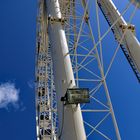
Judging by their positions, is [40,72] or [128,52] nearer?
[128,52]

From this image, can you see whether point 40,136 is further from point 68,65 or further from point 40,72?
point 68,65

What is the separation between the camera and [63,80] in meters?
15.0

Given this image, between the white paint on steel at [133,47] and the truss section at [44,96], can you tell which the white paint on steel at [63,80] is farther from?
the truss section at [44,96]

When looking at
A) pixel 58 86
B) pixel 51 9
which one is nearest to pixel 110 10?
pixel 51 9

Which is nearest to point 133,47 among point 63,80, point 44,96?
point 63,80

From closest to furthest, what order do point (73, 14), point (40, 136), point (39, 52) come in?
point (73, 14) < point (39, 52) < point (40, 136)

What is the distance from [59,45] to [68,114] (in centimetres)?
420

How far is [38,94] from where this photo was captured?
33875 millimetres

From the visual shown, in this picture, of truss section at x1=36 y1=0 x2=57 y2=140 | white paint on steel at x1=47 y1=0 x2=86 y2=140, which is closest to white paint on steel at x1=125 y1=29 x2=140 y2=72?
white paint on steel at x1=47 y1=0 x2=86 y2=140

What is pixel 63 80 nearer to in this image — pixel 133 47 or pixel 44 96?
pixel 133 47

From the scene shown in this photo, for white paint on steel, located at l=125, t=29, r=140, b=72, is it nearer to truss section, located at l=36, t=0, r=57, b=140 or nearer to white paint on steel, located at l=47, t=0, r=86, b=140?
white paint on steel, located at l=47, t=0, r=86, b=140

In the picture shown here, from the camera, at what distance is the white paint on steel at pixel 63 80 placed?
13.4 m

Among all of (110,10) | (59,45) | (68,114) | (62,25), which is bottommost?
(68,114)

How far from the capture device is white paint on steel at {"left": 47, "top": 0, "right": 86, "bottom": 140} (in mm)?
13406
